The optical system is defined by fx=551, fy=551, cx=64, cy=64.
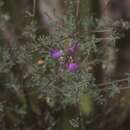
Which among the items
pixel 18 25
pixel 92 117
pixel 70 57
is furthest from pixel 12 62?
pixel 18 25

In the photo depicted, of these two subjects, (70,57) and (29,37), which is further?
(29,37)

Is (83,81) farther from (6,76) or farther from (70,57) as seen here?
(6,76)

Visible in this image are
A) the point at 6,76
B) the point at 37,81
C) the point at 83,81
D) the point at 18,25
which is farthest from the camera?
the point at 18,25

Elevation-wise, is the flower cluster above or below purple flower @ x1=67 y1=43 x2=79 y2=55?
below

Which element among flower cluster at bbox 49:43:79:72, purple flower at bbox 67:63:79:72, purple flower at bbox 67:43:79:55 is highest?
purple flower at bbox 67:43:79:55

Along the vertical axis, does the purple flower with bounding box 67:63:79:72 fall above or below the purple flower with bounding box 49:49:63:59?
below

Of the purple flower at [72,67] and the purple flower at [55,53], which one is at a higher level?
the purple flower at [55,53]

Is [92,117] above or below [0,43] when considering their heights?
below

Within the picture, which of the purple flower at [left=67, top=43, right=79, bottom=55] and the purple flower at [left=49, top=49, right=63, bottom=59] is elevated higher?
the purple flower at [left=67, top=43, right=79, bottom=55]
